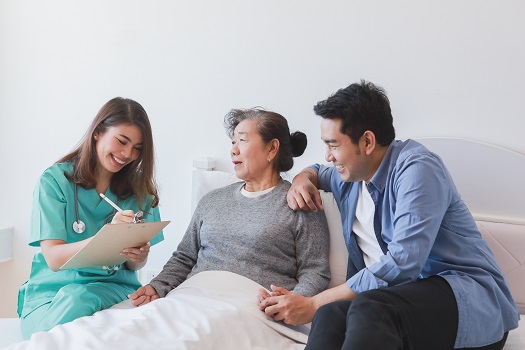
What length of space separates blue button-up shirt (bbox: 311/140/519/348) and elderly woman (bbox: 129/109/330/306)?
0.92ft

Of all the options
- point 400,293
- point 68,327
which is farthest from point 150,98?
point 400,293

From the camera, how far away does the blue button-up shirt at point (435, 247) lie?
1.44 metres

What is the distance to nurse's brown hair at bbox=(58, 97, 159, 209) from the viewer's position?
192 centimetres

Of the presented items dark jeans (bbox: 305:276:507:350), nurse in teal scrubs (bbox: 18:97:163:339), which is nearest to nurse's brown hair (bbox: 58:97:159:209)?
nurse in teal scrubs (bbox: 18:97:163:339)

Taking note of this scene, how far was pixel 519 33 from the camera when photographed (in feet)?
6.56

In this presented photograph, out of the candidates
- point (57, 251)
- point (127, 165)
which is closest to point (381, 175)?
point (127, 165)

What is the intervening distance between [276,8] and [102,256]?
1.13 m

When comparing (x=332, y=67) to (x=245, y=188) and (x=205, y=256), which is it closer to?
(x=245, y=188)

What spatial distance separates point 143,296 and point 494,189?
44.5 inches

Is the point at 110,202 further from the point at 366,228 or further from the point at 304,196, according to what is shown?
the point at 366,228

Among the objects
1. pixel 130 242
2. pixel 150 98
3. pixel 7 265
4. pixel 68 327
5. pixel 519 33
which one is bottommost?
pixel 7 265

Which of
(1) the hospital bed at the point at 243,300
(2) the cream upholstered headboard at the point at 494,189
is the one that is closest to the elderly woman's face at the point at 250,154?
(1) the hospital bed at the point at 243,300

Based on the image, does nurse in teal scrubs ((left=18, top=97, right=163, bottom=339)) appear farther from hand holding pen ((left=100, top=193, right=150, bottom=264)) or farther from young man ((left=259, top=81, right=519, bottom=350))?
young man ((left=259, top=81, right=519, bottom=350))

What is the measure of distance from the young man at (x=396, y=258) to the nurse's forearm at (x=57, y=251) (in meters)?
0.54
